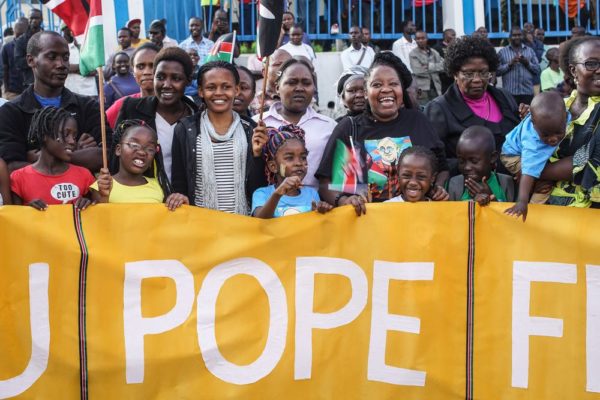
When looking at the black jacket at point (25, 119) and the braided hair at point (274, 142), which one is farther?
the black jacket at point (25, 119)

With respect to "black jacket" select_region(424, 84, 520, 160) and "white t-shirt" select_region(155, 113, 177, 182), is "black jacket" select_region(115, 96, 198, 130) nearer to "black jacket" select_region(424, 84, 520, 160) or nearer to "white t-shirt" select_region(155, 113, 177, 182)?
"white t-shirt" select_region(155, 113, 177, 182)

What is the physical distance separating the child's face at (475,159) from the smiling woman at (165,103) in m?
1.77

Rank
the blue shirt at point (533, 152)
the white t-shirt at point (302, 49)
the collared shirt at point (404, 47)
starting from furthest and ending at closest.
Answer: the collared shirt at point (404, 47)
the white t-shirt at point (302, 49)
the blue shirt at point (533, 152)

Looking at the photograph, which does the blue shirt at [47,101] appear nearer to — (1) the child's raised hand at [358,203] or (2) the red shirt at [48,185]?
(2) the red shirt at [48,185]

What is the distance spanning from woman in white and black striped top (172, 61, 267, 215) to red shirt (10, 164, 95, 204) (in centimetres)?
58

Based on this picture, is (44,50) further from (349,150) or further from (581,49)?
(581,49)

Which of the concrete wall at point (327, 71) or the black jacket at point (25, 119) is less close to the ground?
the concrete wall at point (327, 71)

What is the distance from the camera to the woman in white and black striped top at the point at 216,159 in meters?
5.61

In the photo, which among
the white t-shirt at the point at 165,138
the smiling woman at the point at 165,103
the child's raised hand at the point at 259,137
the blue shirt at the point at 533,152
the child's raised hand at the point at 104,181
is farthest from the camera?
the smiling woman at the point at 165,103

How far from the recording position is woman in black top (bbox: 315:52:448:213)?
18.5 feet

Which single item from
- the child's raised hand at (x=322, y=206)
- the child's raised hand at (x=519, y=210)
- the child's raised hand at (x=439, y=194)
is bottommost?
the child's raised hand at (x=519, y=210)

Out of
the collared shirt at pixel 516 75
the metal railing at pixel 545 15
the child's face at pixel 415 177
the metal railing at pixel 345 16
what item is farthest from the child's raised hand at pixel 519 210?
the metal railing at pixel 545 15

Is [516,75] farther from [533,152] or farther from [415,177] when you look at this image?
[415,177]

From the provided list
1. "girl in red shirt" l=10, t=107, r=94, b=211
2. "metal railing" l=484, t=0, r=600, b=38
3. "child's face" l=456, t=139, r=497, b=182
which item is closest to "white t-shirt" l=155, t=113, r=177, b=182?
"girl in red shirt" l=10, t=107, r=94, b=211
